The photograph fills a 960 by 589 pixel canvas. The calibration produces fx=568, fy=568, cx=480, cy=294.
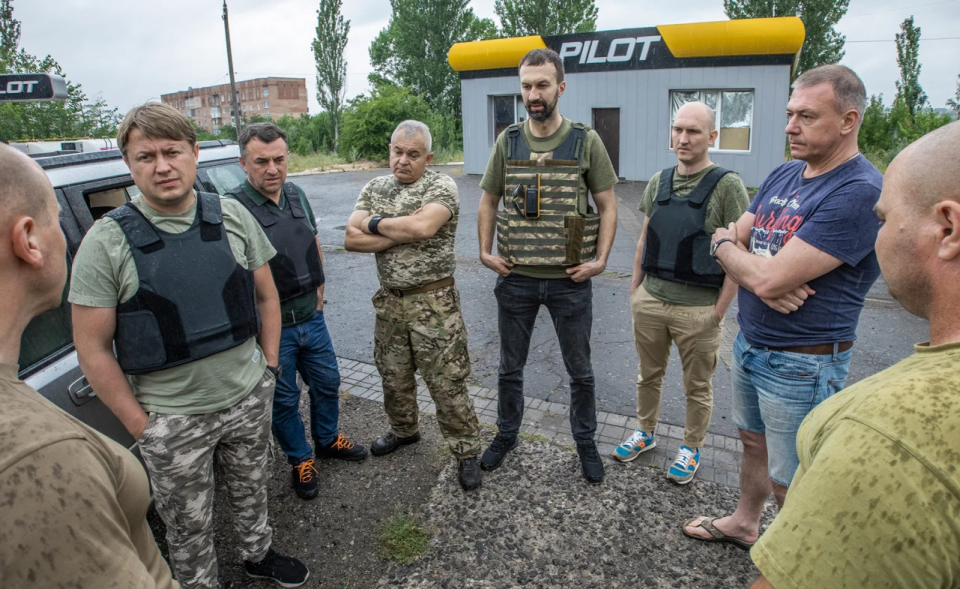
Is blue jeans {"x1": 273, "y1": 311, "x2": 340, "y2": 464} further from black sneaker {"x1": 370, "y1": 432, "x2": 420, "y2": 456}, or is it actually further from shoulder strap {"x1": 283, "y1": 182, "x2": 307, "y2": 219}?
shoulder strap {"x1": 283, "y1": 182, "x2": 307, "y2": 219}

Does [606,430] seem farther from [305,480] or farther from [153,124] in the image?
[153,124]

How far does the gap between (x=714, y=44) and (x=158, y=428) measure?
16.2 m

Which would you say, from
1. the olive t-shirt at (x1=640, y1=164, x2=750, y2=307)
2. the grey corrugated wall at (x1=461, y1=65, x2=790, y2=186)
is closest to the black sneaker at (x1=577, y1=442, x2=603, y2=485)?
the olive t-shirt at (x1=640, y1=164, x2=750, y2=307)

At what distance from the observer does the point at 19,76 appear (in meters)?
3.48

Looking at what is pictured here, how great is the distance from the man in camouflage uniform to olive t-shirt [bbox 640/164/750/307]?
1161 mm

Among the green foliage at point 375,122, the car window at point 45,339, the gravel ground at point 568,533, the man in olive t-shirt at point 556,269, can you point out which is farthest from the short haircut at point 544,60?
the green foliage at point 375,122

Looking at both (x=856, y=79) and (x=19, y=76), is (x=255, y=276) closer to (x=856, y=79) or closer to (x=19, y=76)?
(x=19, y=76)

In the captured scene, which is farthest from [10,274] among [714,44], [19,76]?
[714,44]

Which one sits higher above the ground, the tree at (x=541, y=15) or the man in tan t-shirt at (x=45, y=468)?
the tree at (x=541, y=15)

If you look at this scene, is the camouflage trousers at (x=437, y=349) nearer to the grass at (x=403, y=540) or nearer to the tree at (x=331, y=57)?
the grass at (x=403, y=540)

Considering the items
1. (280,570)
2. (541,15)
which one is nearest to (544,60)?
(280,570)

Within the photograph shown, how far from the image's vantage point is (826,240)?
7.03 feet

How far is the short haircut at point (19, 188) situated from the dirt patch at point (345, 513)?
2.15 meters

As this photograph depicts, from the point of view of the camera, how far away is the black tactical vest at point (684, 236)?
3.10 metres
